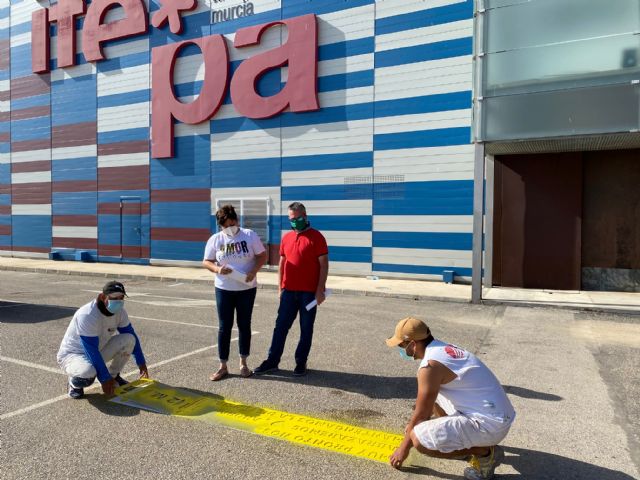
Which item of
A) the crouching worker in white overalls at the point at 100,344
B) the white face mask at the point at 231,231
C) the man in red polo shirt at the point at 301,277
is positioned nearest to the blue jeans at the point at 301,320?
the man in red polo shirt at the point at 301,277

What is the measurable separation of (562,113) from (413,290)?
5477 mm

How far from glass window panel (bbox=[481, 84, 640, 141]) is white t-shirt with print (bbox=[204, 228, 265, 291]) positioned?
725cm

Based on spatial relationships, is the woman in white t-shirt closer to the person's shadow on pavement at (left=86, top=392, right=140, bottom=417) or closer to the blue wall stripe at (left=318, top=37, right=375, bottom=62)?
the person's shadow on pavement at (left=86, top=392, right=140, bottom=417)

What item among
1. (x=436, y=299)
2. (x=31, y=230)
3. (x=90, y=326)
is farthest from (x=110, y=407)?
(x=31, y=230)

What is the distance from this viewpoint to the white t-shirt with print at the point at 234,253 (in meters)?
5.04

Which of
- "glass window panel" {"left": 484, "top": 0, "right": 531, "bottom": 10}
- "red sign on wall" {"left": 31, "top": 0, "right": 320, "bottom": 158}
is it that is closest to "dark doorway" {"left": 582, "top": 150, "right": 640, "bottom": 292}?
"glass window panel" {"left": 484, "top": 0, "right": 531, "bottom": 10}

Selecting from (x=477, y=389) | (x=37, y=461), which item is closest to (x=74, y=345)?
(x=37, y=461)

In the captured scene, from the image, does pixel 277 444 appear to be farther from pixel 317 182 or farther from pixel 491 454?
pixel 317 182

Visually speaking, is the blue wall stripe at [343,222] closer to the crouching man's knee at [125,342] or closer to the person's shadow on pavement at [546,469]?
the crouching man's knee at [125,342]

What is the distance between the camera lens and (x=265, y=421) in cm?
404

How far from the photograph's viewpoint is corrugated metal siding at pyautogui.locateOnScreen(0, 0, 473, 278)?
14.1 meters

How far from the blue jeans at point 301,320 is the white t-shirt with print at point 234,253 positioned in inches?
17.9

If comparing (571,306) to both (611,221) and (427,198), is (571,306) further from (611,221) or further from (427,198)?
(427,198)

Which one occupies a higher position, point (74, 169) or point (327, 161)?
point (74, 169)
